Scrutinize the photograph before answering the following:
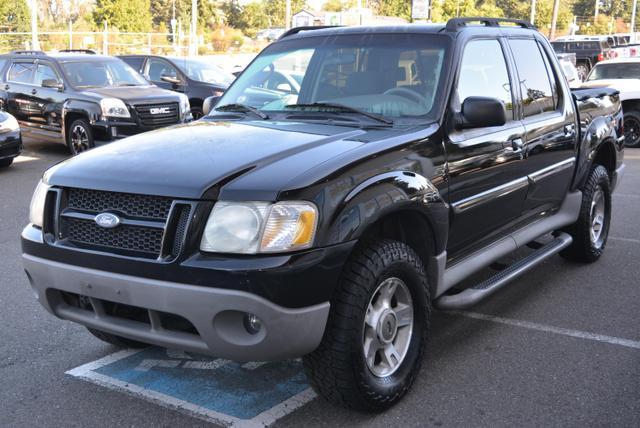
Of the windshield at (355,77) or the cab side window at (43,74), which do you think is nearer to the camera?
the windshield at (355,77)

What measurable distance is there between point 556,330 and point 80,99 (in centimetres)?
926

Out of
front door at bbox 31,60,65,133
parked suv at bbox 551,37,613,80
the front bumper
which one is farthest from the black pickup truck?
parked suv at bbox 551,37,613,80

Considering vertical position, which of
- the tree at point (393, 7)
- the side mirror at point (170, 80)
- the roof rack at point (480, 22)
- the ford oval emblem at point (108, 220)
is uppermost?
the tree at point (393, 7)

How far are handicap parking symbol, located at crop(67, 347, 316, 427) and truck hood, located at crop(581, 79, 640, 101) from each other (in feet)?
38.6

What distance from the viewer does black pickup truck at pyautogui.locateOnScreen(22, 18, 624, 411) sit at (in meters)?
3.02

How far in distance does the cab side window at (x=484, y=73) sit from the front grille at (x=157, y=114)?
8.12 metres

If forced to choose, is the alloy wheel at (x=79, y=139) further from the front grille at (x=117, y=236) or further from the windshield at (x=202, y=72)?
the front grille at (x=117, y=236)

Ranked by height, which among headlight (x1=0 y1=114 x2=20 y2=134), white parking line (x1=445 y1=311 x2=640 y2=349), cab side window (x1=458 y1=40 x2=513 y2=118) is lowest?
white parking line (x1=445 y1=311 x2=640 y2=349)

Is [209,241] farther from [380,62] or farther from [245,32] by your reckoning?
[245,32]

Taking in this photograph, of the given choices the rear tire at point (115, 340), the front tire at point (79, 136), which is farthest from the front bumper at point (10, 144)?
the rear tire at point (115, 340)

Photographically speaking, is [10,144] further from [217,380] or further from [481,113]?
[481,113]

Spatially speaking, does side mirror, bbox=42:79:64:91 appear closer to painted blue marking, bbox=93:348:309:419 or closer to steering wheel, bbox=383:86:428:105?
painted blue marking, bbox=93:348:309:419

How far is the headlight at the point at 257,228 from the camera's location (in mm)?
3004

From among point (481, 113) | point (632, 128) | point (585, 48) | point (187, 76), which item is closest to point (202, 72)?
point (187, 76)
